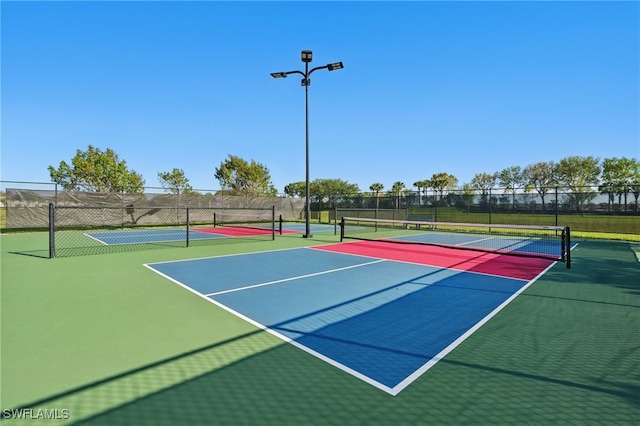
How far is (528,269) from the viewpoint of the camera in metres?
7.77

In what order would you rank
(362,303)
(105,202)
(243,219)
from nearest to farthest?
(362,303), (105,202), (243,219)

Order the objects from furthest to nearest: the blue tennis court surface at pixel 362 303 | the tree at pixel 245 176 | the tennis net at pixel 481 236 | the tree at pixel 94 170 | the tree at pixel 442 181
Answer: the tree at pixel 442 181
the tree at pixel 245 176
the tree at pixel 94 170
the tennis net at pixel 481 236
the blue tennis court surface at pixel 362 303

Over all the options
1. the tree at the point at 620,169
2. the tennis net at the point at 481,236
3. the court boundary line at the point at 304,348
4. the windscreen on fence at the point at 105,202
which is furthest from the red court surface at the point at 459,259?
the tree at the point at 620,169

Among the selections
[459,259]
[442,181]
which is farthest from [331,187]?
[459,259]

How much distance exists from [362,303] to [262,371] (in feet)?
7.49

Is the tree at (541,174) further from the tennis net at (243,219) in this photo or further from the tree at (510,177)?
the tennis net at (243,219)

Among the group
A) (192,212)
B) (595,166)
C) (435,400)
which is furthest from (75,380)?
(595,166)

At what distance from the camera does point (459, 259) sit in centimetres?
909

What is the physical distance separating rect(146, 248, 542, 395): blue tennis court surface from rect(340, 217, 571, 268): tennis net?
2.26 m

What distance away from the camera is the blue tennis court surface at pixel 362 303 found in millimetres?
3324

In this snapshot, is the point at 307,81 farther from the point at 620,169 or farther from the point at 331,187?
the point at 331,187

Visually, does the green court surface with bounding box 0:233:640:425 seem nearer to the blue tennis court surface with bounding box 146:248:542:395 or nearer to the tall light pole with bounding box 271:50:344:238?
the blue tennis court surface with bounding box 146:248:542:395

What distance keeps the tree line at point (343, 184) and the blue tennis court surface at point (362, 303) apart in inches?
503

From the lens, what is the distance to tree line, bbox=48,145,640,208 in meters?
19.6
